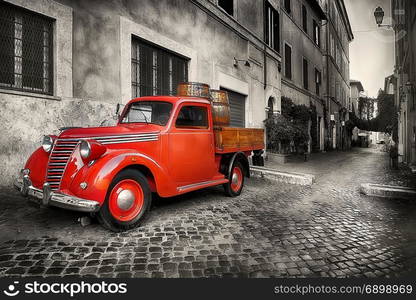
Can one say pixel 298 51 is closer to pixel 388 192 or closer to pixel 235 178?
pixel 388 192

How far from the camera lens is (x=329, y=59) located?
23.8 meters

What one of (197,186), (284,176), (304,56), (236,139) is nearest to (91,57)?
(236,139)

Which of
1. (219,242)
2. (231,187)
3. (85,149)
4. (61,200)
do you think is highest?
(85,149)

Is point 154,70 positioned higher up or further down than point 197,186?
higher up

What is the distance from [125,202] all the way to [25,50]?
3.59 m

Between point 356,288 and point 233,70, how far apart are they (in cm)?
922

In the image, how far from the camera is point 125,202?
3324 mm

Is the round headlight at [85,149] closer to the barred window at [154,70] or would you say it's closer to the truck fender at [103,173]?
the truck fender at [103,173]

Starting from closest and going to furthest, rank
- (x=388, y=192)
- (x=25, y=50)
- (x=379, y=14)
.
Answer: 1. (x=25, y=50)
2. (x=388, y=192)
3. (x=379, y=14)

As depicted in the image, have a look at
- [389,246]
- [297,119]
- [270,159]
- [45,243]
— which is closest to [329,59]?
[297,119]

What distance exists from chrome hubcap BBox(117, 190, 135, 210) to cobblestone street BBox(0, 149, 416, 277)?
1.04 feet

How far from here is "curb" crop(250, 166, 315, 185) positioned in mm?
7016

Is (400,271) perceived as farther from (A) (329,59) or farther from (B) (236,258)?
(A) (329,59)

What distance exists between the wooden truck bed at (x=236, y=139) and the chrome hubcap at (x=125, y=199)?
1.92 metres
